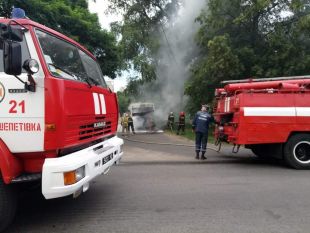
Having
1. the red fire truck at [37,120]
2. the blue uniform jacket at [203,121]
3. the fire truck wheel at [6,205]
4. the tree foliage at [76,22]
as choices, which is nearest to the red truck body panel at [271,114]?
the blue uniform jacket at [203,121]

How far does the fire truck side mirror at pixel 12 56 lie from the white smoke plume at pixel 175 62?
24908 mm

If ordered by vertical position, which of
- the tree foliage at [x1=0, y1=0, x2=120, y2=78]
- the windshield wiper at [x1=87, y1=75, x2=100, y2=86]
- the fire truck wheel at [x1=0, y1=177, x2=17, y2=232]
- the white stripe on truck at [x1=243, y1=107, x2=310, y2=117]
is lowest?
the fire truck wheel at [x1=0, y1=177, x2=17, y2=232]

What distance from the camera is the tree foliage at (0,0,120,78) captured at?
13484 mm

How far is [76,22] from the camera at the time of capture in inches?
648

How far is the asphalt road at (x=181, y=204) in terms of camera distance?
5.05m

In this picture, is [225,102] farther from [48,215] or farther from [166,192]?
[48,215]

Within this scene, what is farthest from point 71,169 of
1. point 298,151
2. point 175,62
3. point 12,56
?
point 175,62

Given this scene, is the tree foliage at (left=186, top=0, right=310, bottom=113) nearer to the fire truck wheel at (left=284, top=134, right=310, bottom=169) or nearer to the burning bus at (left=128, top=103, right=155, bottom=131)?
the burning bus at (left=128, top=103, right=155, bottom=131)

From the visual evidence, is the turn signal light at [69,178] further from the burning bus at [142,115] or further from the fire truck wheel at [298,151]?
the burning bus at [142,115]

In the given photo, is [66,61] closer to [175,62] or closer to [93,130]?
[93,130]

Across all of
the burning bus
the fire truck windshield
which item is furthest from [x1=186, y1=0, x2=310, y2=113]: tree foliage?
the fire truck windshield

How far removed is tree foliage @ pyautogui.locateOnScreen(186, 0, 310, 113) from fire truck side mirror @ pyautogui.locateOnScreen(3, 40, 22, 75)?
17.4m

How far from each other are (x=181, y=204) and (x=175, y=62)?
26.9 meters

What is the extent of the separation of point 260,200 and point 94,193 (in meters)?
2.75
